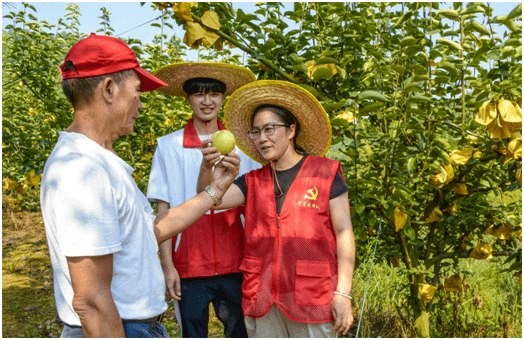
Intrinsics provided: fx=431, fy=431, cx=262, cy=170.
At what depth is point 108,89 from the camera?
3.31ft

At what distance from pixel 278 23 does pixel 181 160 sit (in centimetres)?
72

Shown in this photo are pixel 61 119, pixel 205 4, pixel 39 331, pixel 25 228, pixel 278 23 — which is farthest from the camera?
pixel 25 228

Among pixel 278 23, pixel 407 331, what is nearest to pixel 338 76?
pixel 278 23

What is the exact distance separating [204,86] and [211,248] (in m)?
0.67

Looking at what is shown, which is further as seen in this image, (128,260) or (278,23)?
(278,23)

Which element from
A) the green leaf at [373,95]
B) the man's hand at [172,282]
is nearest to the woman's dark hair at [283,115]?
the green leaf at [373,95]

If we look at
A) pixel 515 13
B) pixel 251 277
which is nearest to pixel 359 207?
pixel 251 277

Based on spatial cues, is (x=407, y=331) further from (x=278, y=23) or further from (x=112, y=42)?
(x=112, y=42)

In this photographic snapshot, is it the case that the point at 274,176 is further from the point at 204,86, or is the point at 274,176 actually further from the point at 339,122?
the point at 204,86

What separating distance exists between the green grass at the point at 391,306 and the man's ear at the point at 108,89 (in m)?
1.74

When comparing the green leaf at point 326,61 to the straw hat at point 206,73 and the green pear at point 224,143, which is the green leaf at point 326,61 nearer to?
the straw hat at point 206,73

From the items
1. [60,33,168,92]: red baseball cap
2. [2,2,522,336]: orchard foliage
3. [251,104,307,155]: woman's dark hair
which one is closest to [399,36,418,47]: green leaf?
[2,2,522,336]: orchard foliage

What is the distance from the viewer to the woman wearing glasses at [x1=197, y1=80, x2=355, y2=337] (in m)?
1.47

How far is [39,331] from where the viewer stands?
10.4ft
